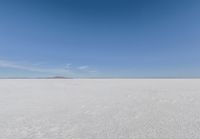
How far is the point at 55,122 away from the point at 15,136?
0.83 m

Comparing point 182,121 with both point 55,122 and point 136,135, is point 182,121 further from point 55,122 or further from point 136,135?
point 55,122

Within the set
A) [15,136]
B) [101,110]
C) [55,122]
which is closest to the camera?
[15,136]

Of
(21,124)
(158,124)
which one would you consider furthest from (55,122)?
(158,124)

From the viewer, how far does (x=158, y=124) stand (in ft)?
9.00

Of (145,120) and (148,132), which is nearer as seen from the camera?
(148,132)

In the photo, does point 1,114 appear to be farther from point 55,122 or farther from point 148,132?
point 148,132

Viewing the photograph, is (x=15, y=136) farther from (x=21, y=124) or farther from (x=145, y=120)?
(x=145, y=120)

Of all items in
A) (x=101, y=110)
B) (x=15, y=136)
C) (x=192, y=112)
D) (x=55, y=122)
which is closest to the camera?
(x=15, y=136)

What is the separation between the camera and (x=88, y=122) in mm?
2951

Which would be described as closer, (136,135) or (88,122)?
(136,135)

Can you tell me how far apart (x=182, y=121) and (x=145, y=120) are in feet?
2.63

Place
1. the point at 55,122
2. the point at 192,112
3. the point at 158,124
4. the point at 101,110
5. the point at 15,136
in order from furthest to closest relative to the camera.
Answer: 1. the point at 101,110
2. the point at 192,112
3. the point at 55,122
4. the point at 158,124
5. the point at 15,136

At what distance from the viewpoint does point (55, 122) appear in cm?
295

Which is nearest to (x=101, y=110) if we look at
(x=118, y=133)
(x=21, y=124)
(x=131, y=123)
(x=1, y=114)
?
(x=131, y=123)
